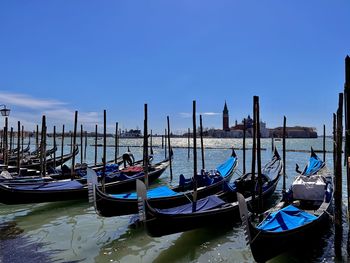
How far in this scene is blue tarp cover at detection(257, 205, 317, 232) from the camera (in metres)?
6.38

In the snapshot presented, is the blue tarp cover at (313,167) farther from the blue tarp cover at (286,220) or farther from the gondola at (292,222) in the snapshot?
the blue tarp cover at (286,220)

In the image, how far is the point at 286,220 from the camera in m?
6.70

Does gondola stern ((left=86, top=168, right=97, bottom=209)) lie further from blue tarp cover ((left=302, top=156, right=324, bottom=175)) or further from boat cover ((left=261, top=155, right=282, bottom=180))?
blue tarp cover ((left=302, top=156, right=324, bottom=175))

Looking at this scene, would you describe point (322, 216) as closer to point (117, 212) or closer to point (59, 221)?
point (117, 212)

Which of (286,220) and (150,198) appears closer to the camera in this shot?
(286,220)

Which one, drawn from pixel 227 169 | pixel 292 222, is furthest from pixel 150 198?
pixel 227 169

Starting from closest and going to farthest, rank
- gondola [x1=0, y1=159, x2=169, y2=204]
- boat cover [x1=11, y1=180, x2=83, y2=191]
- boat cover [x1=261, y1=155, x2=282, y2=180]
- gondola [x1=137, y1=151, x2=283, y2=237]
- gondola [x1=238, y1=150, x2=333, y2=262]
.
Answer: gondola [x1=238, y1=150, x2=333, y2=262] → gondola [x1=137, y1=151, x2=283, y2=237] → gondola [x1=0, y1=159, x2=169, y2=204] → boat cover [x1=11, y1=180, x2=83, y2=191] → boat cover [x1=261, y1=155, x2=282, y2=180]

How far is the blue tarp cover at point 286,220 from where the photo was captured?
20.9 ft

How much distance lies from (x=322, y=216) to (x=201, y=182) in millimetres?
5095

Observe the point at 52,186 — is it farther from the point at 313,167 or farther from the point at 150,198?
the point at 313,167

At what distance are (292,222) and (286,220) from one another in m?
0.12

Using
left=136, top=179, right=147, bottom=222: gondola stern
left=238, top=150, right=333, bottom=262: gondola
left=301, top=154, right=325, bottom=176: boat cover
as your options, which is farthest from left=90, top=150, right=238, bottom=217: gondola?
left=301, top=154, right=325, bottom=176: boat cover

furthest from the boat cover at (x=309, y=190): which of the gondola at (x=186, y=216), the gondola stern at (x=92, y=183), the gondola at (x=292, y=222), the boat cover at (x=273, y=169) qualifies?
the gondola stern at (x=92, y=183)

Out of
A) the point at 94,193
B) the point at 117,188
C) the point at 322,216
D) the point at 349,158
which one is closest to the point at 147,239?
the point at 94,193
